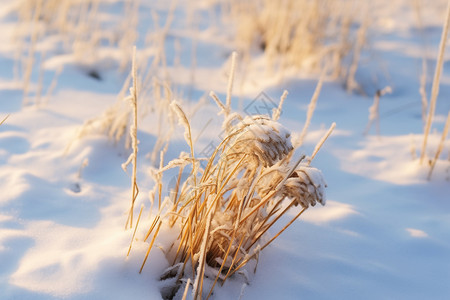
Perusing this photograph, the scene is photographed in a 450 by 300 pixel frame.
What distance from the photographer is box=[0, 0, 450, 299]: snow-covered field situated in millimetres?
1015

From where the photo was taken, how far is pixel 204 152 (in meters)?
1.67

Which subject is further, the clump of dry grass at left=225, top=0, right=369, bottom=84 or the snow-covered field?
the clump of dry grass at left=225, top=0, right=369, bottom=84

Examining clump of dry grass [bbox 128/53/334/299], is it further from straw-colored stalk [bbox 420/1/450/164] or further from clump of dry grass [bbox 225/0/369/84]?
clump of dry grass [bbox 225/0/369/84]

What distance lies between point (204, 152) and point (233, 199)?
668 millimetres

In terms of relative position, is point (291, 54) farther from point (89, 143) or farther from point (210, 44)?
point (89, 143)

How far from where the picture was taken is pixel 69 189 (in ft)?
4.57

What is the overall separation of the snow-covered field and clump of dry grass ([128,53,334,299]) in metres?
0.05

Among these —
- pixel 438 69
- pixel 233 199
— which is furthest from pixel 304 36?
pixel 233 199

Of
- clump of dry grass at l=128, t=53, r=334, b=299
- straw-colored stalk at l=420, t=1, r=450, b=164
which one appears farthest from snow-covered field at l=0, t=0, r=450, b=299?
straw-colored stalk at l=420, t=1, r=450, b=164

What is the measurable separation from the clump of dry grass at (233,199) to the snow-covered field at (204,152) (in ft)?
0.15

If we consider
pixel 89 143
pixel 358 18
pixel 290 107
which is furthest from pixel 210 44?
pixel 89 143

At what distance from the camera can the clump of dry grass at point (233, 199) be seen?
2.70 ft

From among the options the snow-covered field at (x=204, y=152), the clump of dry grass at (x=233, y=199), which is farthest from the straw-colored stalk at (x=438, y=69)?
the clump of dry grass at (x=233, y=199)

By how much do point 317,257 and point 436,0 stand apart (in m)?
3.91
